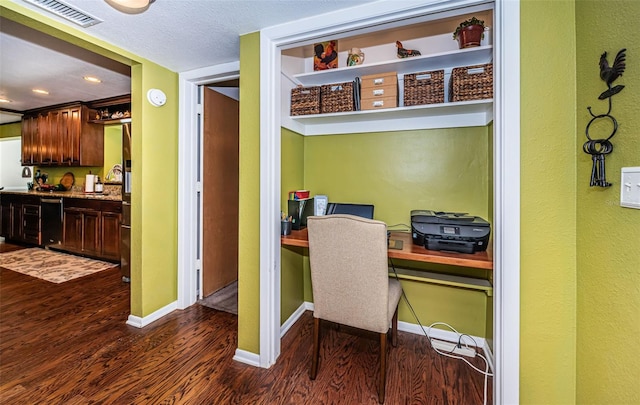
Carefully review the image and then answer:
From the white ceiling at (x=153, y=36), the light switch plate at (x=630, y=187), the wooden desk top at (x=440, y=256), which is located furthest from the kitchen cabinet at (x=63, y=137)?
the light switch plate at (x=630, y=187)

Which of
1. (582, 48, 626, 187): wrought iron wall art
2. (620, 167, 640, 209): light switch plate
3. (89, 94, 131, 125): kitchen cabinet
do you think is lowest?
(620, 167, 640, 209): light switch plate

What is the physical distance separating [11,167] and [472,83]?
7927 mm

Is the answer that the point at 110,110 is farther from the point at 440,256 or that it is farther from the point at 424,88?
the point at 440,256

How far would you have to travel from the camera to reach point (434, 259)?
4.65ft

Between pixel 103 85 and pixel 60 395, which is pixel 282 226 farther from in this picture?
pixel 103 85

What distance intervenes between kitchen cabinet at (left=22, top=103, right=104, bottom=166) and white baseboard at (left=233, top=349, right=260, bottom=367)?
4069mm

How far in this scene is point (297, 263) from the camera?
235 cm

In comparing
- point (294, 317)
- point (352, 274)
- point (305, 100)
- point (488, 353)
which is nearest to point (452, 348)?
point (488, 353)

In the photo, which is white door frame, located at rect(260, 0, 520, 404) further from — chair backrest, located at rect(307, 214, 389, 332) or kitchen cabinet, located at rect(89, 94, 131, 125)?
kitchen cabinet, located at rect(89, 94, 131, 125)

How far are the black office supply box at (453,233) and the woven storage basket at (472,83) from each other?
74 cm

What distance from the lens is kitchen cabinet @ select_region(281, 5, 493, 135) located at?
1.75 meters

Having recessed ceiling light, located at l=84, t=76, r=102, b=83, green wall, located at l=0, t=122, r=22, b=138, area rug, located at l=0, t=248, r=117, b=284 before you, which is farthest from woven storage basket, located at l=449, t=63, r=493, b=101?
green wall, located at l=0, t=122, r=22, b=138

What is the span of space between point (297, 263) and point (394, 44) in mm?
1949

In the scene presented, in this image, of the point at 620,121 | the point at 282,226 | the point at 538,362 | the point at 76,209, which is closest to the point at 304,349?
the point at 282,226
